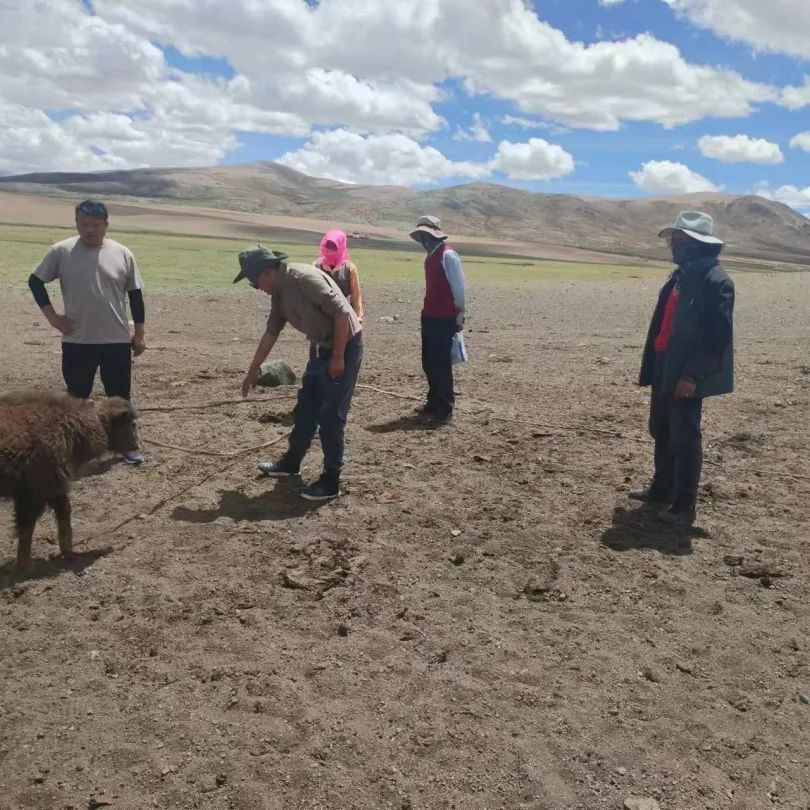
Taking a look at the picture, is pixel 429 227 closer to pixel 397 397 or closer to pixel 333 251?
pixel 333 251

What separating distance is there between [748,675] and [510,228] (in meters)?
196

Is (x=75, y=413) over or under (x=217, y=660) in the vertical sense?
over

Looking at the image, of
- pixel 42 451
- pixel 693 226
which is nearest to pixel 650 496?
pixel 693 226

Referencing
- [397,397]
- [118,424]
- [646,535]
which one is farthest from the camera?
[397,397]

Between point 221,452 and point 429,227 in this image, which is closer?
point 221,452

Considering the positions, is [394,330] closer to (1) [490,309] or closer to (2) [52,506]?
(1) [490,309]

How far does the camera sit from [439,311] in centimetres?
777

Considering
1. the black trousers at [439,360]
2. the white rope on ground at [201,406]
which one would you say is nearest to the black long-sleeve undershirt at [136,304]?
the white rope on ground at [201,406]

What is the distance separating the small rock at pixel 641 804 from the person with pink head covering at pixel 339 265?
14.2 feet

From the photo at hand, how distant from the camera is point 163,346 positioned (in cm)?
1240

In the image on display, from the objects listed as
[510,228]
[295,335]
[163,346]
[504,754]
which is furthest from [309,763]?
[510,228]

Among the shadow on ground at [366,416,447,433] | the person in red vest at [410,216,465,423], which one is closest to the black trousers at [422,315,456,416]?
the person in red vest at [410,216,465,423]

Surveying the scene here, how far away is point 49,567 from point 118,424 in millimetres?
1020

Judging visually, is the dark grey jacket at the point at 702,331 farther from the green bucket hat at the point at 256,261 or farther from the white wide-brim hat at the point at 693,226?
the green bucket hat at the point at 256,261
